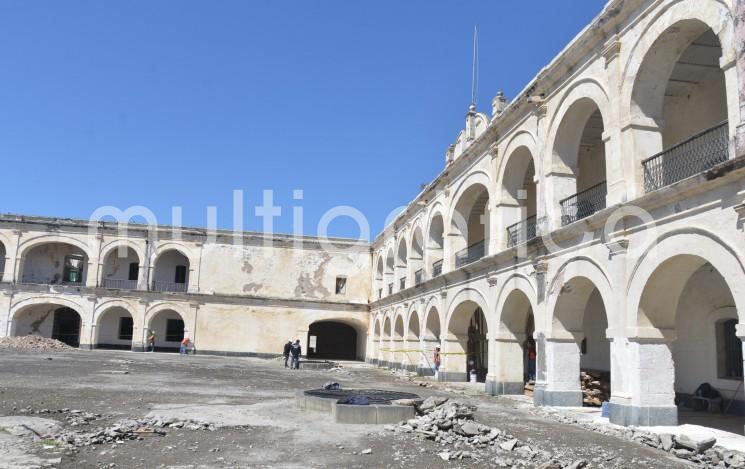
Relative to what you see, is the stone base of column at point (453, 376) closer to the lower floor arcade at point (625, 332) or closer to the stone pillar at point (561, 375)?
the lower floor arcade at point (625, 332)

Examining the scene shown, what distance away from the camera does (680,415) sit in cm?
1269

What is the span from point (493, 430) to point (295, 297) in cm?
2848

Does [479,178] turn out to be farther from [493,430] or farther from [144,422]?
[144,422]

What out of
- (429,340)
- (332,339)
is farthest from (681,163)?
(332,339)

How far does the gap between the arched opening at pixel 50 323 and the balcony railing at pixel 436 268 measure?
2251cm

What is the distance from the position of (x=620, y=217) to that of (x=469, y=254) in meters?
9.99

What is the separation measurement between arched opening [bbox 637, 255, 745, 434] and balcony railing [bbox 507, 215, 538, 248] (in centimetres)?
380

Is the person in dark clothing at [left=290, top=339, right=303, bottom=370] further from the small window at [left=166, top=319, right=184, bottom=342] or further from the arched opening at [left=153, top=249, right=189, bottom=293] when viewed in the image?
the small window at [left=166, top=319, right=184, bottom=342]

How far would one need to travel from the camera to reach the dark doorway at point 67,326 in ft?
120

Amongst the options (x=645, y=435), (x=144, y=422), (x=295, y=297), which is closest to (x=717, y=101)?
(x=645, y=435)

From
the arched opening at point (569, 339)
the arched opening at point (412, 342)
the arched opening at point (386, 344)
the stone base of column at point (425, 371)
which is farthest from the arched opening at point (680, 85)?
the arched opening at point (386, 344)

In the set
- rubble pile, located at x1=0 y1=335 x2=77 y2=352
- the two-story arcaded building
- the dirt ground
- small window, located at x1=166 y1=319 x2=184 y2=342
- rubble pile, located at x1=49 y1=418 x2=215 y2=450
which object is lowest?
the dirt ground

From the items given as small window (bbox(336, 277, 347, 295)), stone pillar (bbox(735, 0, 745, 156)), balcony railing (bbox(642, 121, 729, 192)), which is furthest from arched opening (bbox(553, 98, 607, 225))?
small window (bbox(336, 277, 347, 295))

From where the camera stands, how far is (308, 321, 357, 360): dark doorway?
137 feet
